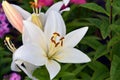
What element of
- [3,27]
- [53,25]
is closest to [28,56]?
[53,25]

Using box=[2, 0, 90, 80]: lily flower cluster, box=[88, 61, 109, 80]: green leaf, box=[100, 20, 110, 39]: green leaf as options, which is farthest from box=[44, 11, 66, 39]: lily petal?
box=[88, 61, 109, 80]: green leaf

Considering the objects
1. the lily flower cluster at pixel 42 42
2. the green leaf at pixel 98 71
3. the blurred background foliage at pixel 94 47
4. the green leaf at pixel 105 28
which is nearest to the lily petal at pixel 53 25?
the lily flower cluster at pixel 42 42

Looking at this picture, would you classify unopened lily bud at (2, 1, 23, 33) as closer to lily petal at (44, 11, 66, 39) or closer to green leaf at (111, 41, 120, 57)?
lily petal at (44, 11, 66, 39)

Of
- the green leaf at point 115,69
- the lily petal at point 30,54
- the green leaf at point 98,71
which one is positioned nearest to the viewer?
the lily petal at point 30,54

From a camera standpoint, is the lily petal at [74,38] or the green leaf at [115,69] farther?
the green leaf at [115,69]

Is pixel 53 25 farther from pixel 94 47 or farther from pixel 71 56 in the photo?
pixel 94 47

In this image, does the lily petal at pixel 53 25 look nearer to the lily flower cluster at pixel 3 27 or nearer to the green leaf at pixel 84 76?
the green leaf at pixel 84 76
